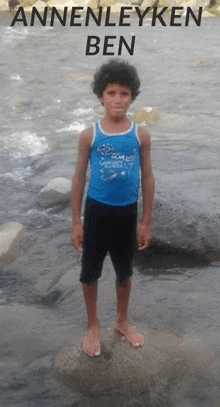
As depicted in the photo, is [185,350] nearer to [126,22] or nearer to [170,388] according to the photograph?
[170,388]

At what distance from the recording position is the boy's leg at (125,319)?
2.99m

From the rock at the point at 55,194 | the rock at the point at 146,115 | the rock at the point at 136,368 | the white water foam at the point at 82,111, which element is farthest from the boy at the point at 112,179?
the white water foam at the point at 82,111

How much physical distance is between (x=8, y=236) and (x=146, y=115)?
5.67 m

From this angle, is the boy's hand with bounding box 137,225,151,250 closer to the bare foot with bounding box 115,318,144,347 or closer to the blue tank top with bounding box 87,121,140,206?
the blue tank top with bounding box 87,121,140,206

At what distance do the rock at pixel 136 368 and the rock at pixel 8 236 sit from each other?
1770 millimetres

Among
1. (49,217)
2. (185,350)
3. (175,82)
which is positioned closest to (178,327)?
(185,350)

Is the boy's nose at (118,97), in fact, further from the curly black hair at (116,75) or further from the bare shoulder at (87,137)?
the bare shoulder at (87,137)

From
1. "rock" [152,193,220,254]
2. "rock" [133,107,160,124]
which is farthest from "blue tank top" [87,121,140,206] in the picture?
"rock" [133,107,160,124]

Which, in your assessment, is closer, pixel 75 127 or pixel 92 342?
pixel 92 342

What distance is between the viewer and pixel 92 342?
2.95 metres

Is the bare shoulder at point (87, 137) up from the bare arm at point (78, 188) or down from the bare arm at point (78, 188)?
up

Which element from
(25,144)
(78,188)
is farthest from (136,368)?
(25,144)

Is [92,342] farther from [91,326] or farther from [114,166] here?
[114,166]

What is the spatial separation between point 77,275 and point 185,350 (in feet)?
4.54
